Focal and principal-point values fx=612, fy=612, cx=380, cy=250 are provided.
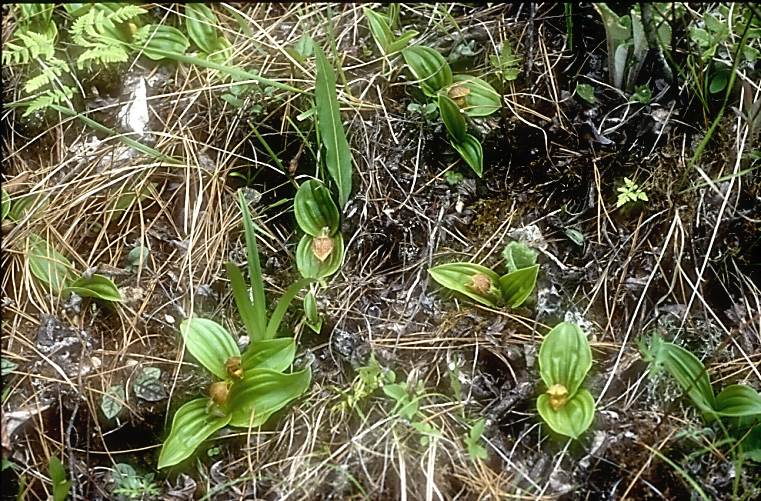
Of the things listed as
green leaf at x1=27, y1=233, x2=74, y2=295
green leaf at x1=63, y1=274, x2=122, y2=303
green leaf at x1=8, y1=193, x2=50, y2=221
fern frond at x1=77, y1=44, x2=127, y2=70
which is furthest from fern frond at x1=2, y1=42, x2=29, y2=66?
green leaf at x1=63, y1=274, x2=122, y2=303

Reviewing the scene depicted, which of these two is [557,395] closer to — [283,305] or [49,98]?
[283,305]

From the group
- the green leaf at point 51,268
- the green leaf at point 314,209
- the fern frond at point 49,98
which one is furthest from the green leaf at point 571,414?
the fern frond at point 49,98

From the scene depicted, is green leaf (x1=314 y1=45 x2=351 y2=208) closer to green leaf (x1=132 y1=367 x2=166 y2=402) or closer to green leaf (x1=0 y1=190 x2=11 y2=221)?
green leaf (x1=132 y1=367 x2=166 y2=402)

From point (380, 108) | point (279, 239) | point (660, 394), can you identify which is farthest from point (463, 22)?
point (660, 394)

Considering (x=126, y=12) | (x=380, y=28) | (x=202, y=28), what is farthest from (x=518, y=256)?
(x=126, y=12)

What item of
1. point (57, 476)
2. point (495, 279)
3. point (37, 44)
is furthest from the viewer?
point (37, 44)
